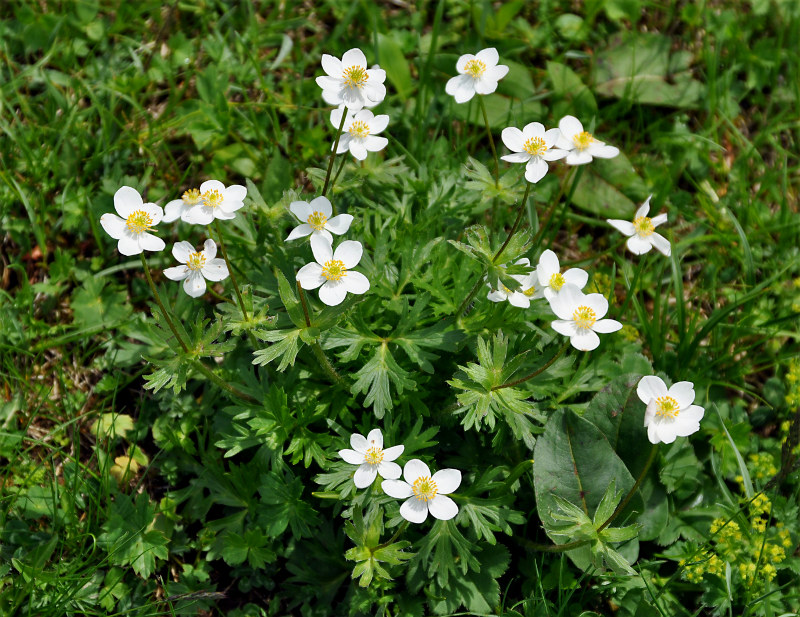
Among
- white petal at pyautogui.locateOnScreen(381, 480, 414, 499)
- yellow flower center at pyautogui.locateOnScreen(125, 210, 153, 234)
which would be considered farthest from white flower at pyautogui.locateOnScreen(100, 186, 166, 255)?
white petal at pyautogui.locateOnScreen(381, 480, 414, 499)

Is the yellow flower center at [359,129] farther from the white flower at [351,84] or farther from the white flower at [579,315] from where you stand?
the white flower at [579,315]

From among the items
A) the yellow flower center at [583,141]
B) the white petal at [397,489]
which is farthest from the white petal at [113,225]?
the yellow flower center at [583,141]

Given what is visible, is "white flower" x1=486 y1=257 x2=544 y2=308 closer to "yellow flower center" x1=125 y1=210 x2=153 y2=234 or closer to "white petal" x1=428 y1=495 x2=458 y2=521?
"white petal" x1=428 y1=495 x2=458 y2=521

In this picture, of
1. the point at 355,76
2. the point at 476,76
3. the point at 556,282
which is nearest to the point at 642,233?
the point at 556,282

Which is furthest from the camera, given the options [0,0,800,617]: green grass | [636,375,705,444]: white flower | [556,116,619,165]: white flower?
[0,0,800,617]: green grass

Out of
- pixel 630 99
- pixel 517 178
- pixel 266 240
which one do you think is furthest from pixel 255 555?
pixel 630 99

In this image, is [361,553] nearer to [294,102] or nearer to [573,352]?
[573,352]
